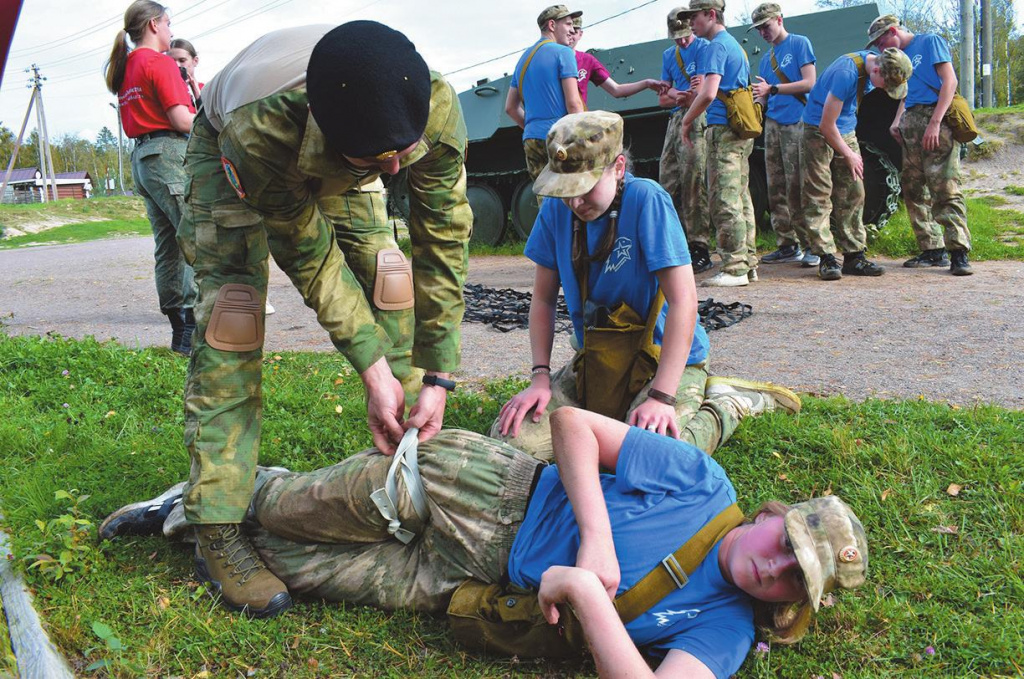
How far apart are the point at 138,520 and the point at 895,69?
6.32 metres

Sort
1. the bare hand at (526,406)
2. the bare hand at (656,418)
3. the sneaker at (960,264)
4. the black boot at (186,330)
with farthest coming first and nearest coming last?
the sneaker at (960,264) < the black boot at (186,330) < the bare hand at (526,406) < the bare hand at (656,418)

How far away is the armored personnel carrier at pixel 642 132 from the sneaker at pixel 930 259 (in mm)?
1431

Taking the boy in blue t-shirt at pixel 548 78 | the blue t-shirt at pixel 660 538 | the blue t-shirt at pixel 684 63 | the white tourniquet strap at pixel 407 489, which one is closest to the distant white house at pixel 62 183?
the blue t-shirt at pixel 684 63

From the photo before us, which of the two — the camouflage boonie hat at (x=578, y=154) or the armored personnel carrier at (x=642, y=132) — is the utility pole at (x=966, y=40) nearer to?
the armored personnel carrier at (x=642, y=132)

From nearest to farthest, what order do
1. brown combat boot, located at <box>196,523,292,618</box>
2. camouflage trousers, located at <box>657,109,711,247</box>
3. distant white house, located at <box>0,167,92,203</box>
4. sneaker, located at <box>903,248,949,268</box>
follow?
brown combat boot, located at <box>196,523,292,618</box>, sneaker, located at <box>903,248,949,268</box>, camouflage trousers, located at <box>657,109,711,247</box>, distant white house, located at <box>0,167,92,203</box>

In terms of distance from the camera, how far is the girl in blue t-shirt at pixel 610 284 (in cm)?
309

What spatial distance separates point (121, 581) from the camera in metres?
2.89

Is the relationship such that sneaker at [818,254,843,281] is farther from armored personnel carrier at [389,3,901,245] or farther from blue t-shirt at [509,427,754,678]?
blue t-shirt at [509,427,754,678]

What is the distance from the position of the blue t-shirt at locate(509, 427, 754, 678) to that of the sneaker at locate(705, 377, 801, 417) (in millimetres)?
1177

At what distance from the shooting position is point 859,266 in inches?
309

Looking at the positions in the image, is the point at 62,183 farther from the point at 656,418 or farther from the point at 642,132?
the point at 656,418

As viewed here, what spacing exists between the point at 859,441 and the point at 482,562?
5.36 feet

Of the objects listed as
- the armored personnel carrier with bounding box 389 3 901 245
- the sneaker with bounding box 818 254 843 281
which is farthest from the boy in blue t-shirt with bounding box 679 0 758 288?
the armored personnel carrier with bounding box 389 3 901 245

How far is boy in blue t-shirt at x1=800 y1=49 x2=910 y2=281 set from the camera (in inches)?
284
